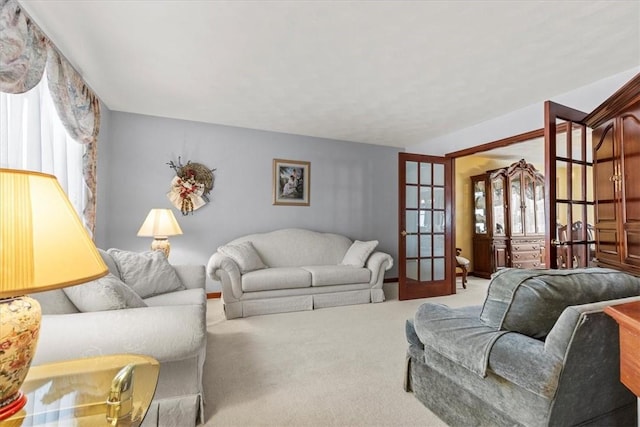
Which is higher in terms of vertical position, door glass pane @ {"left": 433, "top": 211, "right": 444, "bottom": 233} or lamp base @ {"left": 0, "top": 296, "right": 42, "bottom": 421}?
door glass pane @ {"left": 433, "top": 211, "right": 444, "bottom": 233}

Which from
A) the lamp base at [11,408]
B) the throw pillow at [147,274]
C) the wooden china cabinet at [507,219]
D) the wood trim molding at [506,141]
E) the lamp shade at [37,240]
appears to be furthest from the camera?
the wooden china cabinet at [507,219]

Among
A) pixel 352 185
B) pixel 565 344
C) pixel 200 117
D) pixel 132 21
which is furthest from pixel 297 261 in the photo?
pixel 565 344

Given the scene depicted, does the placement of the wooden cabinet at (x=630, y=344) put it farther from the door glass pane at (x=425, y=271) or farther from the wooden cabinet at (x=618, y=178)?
the door glass pane at (x=425, y=271)

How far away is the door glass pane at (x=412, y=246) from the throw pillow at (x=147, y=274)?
3.10m

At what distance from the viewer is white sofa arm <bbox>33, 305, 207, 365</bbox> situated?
1.29 m

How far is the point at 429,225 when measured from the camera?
469cm

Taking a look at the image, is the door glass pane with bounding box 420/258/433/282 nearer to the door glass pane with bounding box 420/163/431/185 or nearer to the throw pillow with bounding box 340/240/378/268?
the throw pillow with bounding box 340/240/378/268

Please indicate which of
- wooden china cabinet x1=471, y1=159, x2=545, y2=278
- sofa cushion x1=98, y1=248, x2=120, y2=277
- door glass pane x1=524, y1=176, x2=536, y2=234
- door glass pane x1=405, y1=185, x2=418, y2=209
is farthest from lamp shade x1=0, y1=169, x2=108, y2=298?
door glass pane x1=524, y1=176, x2=536, y2=234

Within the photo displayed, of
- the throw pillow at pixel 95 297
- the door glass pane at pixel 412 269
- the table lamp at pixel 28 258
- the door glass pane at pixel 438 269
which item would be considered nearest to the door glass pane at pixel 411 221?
the door glass pane at pixel 412 269

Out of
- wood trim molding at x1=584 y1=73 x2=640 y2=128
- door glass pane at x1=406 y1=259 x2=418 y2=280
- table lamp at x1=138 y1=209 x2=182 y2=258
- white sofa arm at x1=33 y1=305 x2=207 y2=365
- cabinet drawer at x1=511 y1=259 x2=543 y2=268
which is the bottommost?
cabinet drawer at x1=511 y1=259 x2=543 y2=268

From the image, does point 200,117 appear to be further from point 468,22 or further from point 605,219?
point 605,219

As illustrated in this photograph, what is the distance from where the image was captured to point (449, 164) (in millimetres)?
4742

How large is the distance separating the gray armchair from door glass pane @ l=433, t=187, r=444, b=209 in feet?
11.0

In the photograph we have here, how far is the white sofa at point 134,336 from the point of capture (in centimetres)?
131
